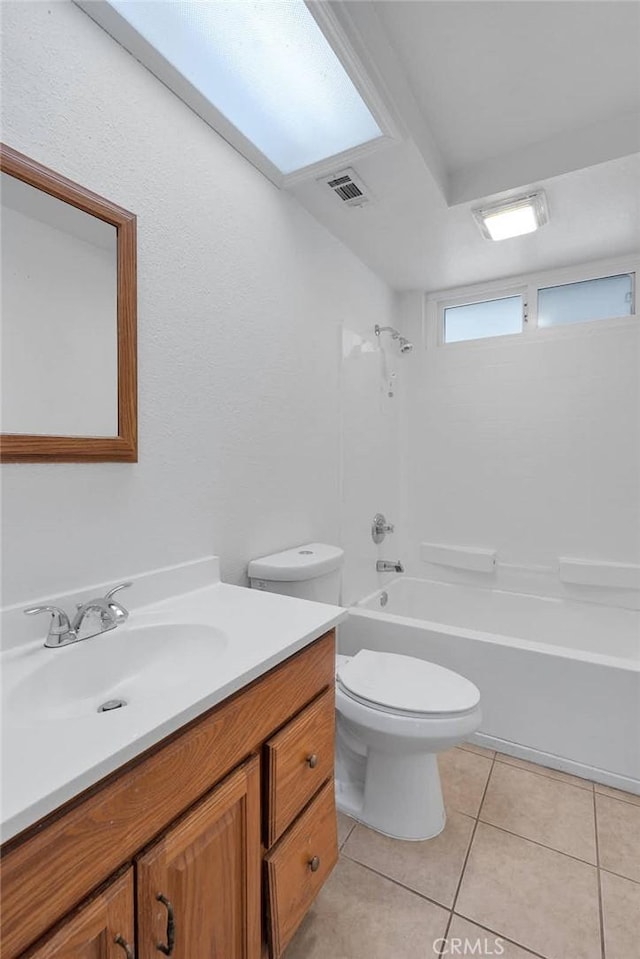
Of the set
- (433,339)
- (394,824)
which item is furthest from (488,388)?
(394,824)

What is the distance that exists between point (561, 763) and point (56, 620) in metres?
1.91

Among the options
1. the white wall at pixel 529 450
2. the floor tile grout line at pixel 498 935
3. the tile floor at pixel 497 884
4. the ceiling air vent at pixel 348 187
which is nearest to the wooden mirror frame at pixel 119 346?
the ceiling air vent at pixel 348 187

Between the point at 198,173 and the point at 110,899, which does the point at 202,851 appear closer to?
the point at 110,899

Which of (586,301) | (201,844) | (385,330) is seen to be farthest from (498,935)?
(586,301)

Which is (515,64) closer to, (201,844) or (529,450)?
(529,450)

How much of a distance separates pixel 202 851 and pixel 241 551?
2.97 feet

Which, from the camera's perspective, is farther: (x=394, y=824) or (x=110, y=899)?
(x=394, y=824)

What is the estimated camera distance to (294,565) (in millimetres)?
1540

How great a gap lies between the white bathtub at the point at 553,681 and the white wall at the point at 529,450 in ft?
Result: 1.24

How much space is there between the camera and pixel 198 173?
4.43 ft

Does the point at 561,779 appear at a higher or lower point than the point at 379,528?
lower

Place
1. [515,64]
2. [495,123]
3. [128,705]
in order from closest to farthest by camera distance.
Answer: [128,705]
[515,64]
[495,123]

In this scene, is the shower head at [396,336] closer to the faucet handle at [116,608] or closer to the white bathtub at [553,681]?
the white bathtub at [553,681]

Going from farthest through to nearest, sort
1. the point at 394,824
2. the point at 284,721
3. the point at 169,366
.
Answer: the point at 394,824
the point at 169,366
the point at 284,721
